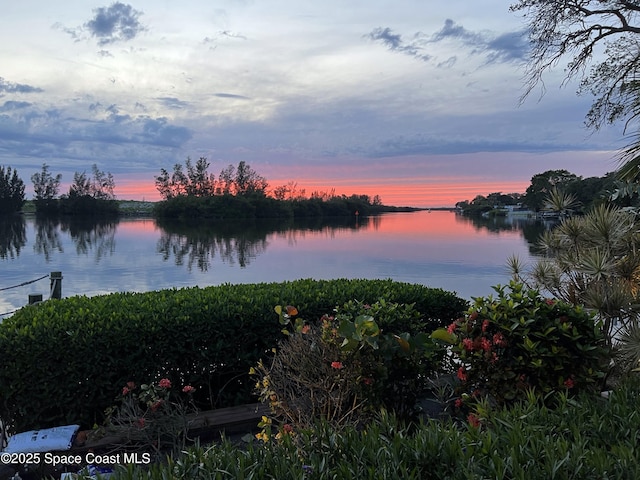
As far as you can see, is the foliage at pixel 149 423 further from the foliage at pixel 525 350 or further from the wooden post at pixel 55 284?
the wooden post at pixel 55 284

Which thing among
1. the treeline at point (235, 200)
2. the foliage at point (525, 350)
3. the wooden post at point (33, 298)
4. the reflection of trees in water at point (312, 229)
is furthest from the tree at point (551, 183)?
the treeline at point (235, 200)

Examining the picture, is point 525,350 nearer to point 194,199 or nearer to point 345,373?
point 345,373

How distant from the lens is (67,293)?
668 inches

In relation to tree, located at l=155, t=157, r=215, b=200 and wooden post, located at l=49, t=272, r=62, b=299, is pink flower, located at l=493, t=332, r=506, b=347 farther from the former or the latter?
tree, located at l=155, t=157, r=215, b=200

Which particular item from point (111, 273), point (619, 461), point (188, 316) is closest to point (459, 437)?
point (619, 461)

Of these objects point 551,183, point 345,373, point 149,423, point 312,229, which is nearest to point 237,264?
point 551,183

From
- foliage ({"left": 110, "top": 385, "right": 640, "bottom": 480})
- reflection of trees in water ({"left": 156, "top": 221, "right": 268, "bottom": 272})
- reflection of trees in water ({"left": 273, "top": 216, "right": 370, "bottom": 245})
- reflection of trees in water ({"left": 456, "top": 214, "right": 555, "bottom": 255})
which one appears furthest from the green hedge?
reflection of trees in water ({"left": 273, "top": 216, "right": 370, "bottom": 245})

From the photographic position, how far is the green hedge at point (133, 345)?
12.6 ft

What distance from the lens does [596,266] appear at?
5094mm

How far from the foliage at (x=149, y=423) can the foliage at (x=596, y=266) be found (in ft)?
12.4

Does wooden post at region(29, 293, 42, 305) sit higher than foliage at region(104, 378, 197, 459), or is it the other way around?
wooden post at region(29, 293, 42, 305)

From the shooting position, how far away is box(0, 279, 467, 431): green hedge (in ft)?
12.6

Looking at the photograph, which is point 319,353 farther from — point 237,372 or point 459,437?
point 459,437

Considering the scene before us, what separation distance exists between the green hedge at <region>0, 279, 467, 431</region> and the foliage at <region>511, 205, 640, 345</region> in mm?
1787
